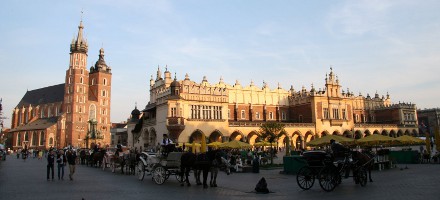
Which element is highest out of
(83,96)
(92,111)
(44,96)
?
(44,96)

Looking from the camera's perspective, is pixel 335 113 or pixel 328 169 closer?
pixel 328 169

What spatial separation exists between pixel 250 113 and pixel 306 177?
44873 millimetres

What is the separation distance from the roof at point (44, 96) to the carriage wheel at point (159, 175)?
365 feet

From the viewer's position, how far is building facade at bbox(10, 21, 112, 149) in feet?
347

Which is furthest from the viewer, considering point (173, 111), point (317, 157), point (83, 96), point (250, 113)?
point (83, 96)

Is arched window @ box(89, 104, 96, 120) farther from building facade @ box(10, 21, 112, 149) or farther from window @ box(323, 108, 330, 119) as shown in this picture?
window @ box(323, 108, 330, 119)

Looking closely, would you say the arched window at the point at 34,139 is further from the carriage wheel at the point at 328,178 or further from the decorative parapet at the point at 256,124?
the carriage wheel at the point at 328,178

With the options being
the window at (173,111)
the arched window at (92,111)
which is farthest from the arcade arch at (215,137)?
the arched window at (92,111)

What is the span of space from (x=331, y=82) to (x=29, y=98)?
115 m

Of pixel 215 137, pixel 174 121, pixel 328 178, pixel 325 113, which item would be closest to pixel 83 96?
pixel 215 137

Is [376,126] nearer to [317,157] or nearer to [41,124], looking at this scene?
[317,157]

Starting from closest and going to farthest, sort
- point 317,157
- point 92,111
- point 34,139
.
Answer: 1. point 317,157
2. point 34,139
3. point 92,111

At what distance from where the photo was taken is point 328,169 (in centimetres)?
1316

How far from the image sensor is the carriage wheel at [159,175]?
54.2 feet
